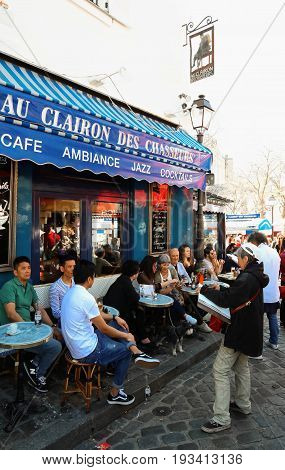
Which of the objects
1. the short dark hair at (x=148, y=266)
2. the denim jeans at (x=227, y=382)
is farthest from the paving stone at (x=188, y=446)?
the short dark hair at (x=148, y=266)

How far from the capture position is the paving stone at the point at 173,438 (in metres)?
3.08

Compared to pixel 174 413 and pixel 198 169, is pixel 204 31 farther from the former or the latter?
pixel 174 413

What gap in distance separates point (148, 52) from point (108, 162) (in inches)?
194

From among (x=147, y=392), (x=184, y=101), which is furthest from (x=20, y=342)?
(x=184, y=101)

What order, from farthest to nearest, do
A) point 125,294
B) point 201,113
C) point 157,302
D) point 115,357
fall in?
point 201,113 → point 157,302 → point 125,294 → point 115,357

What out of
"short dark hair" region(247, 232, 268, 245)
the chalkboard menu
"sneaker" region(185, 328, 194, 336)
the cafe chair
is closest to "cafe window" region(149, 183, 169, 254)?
the chalkboard menu

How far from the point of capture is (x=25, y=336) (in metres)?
3.30

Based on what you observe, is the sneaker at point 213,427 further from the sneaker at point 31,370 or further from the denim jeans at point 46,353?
the sneaker at point 31,370

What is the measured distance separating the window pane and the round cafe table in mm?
2901

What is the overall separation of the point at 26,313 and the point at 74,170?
2720mm

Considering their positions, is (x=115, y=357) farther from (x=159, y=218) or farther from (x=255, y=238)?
(x=159, y=218)

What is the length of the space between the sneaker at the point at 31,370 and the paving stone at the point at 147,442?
59.1 inches

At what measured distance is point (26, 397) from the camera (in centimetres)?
365

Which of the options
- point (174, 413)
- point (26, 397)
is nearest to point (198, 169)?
point (174, 413)
